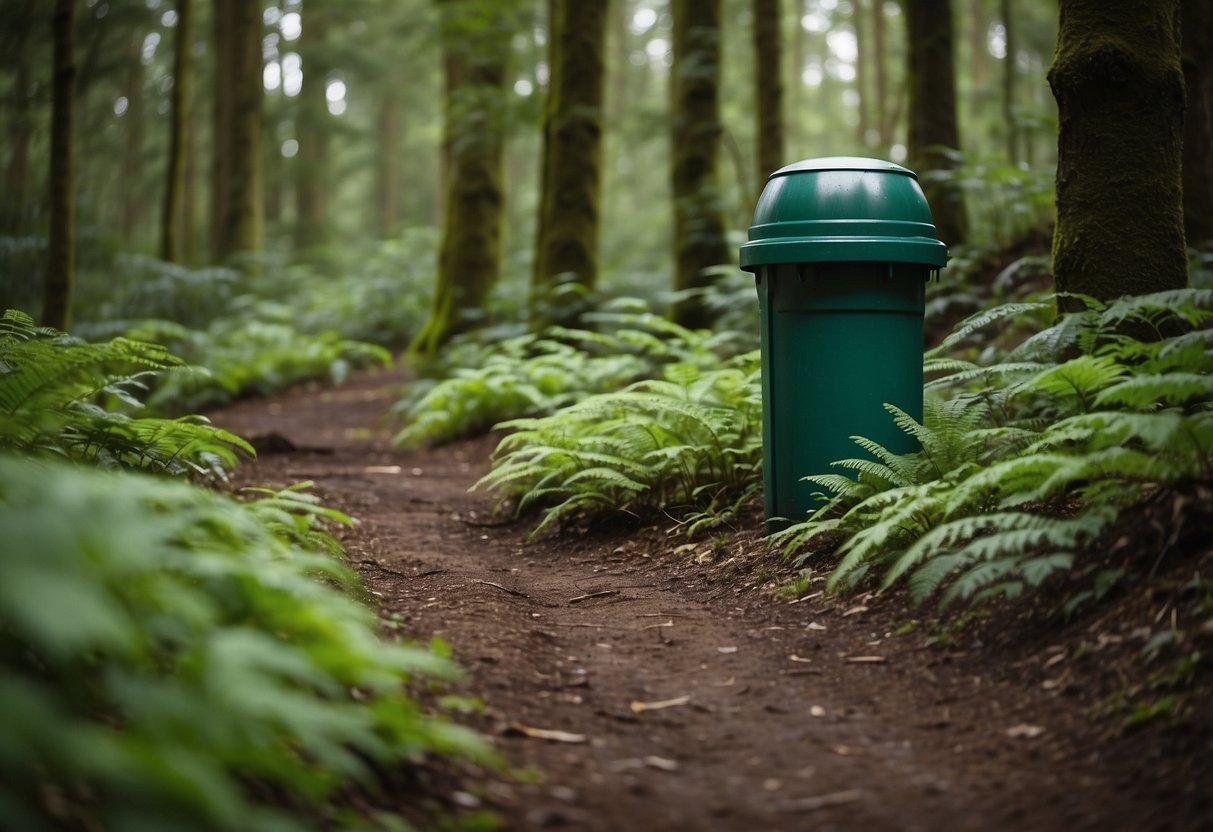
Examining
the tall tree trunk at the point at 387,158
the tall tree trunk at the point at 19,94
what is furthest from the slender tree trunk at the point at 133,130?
the tall tree trunk at the point at 19,94

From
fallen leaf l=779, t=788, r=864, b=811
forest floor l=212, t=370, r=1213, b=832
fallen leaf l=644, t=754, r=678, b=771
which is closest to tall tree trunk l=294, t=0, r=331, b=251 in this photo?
forest floor l=212, t=370, r=1213, b=832

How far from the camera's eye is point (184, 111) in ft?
46.3

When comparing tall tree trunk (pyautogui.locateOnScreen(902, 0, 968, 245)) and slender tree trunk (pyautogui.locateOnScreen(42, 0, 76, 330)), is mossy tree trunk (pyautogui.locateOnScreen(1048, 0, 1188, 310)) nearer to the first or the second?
tall tree trunk (pyautogui.locateOnScreen(902, 0, 968, 245))

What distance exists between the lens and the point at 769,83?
39.1 feet

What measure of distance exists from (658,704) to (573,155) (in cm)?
854

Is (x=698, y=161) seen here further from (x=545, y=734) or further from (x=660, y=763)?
(x=660, y=763)

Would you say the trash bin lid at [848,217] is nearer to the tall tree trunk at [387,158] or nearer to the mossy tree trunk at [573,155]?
the mossy tree trunk at [573,155]

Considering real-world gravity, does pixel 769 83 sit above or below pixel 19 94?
above

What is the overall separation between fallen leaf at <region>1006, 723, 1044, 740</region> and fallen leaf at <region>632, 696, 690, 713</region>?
102 cm

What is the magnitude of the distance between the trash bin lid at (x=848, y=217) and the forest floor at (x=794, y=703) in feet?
5.00

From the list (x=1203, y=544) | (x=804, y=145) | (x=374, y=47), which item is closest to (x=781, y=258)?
(x=1203, y=544)

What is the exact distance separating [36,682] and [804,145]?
3388cm

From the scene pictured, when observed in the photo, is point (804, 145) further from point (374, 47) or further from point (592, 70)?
point (592, 70)

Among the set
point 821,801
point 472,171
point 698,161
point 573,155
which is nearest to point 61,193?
point 573,155
